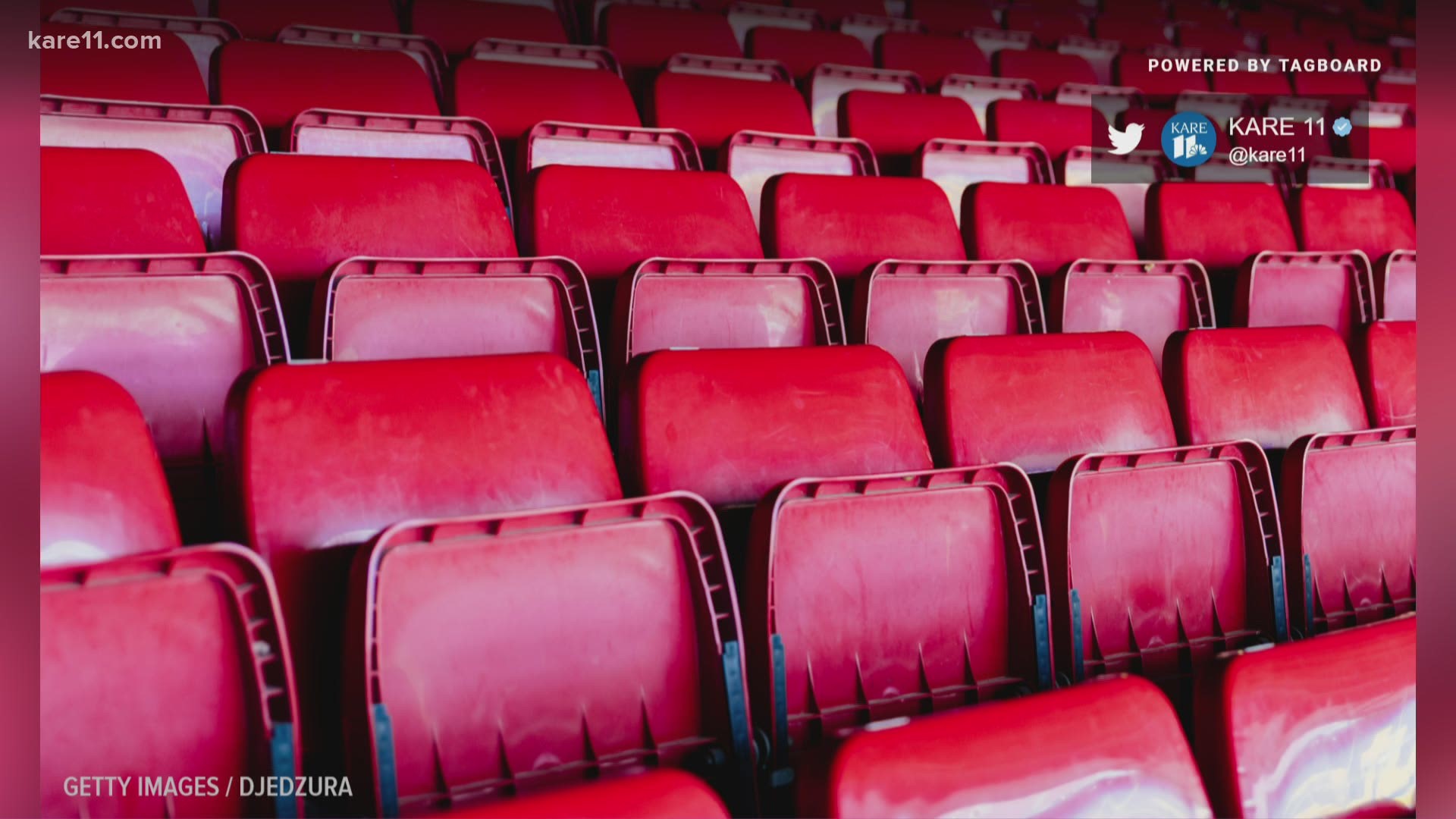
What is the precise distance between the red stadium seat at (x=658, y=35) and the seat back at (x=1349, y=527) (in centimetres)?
68

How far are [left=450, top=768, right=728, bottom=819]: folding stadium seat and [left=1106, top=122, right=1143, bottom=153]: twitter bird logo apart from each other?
0.94 meters

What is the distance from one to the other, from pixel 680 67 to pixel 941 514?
0.67m

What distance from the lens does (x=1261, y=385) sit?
2.00 feet

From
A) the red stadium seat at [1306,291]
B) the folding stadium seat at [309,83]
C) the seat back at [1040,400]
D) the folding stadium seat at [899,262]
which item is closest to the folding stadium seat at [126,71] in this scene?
the folding stadium seat at [309,83]

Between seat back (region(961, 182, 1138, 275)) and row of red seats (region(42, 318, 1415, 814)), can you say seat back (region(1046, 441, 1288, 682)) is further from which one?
seat back (region(961, 182, 1138, 275))

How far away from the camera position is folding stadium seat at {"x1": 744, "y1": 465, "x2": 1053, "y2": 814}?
1.32 feet

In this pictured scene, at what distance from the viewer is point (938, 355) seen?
1.70 feet

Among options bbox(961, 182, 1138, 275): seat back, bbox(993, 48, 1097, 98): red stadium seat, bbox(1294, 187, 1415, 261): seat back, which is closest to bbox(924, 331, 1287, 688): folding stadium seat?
bbox(961, 182, 1138, 275): seat back

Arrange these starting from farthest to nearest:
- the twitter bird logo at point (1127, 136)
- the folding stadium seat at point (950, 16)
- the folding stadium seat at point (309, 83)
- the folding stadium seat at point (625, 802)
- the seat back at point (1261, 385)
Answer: the folding stadium seat at point (950, 16) < the twitter bird logo at point (1127, 136) < the folding stadium seat at point (309, 83) < the seat back at point (1261, 385) < the folding stadium seat at point (625, 802)

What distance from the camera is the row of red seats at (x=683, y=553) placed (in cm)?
33

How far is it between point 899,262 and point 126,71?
0.49 m

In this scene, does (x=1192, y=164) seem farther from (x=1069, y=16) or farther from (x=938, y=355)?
(x=938, y=355)

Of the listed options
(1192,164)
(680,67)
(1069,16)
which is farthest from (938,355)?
(1069,16)

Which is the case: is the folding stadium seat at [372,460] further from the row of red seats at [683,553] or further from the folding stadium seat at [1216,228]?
the folding stadium seat at [1216,228]
